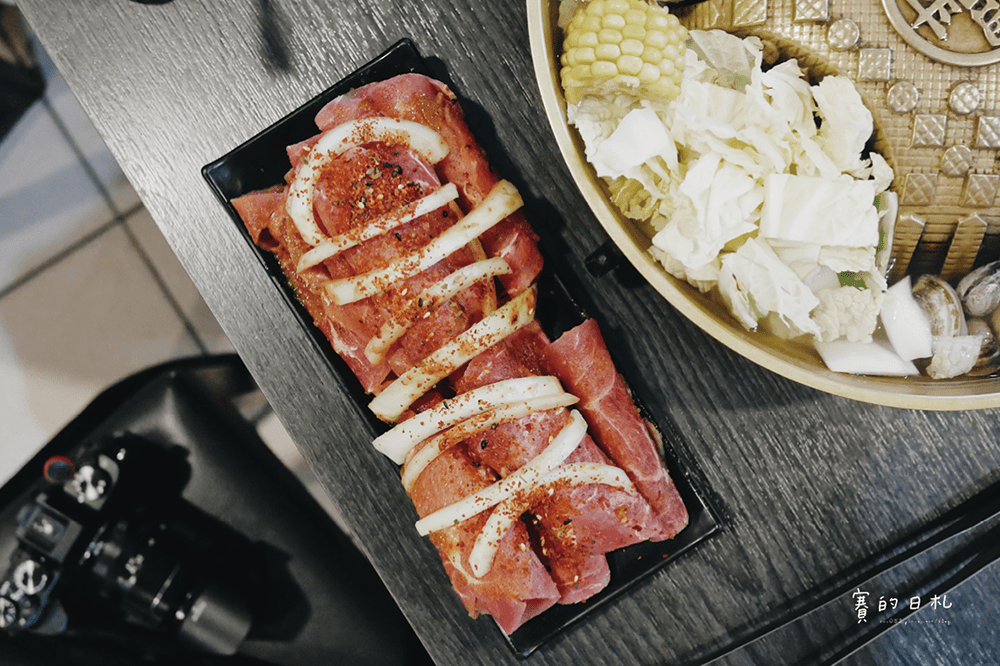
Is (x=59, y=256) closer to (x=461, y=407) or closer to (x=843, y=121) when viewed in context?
(x=461, y=407)

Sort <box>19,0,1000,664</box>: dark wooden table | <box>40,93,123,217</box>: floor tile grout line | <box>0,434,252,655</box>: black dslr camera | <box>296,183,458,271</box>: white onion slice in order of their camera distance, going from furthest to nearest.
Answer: <box>40,93,123,217</box>: floor tile grout line, <box>0,434,252,655</box>: black dslr camera, <box>19,0,1000,664</box>: dark wooden table, <box>296,183,458,271</box>: white onion slice

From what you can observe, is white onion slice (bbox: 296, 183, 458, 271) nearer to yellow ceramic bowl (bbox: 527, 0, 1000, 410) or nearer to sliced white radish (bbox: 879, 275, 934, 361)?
yellow ceramic bowl (bbox: 527, 0, 1000, 410)

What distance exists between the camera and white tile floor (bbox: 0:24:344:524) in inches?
74.4

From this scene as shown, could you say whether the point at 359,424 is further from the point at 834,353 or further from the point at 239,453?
the point at 834,353

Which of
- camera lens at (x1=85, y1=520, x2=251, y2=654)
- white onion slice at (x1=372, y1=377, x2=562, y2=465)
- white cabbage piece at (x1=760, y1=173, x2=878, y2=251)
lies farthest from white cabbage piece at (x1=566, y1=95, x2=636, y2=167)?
camera lens at (x1=85, y1=520, x2=251, y2=654)

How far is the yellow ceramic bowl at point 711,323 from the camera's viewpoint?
0.83 m

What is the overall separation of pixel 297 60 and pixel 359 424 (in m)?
0.74

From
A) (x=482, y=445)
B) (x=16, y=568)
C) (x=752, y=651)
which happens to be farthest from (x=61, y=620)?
(x=752, y=651)

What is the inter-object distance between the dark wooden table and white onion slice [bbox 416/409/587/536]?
214mm

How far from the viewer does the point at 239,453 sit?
1.54 metres

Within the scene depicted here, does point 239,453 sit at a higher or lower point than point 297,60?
lower

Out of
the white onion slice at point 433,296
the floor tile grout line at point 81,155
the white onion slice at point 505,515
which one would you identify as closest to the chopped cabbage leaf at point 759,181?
the white onion slice at point 433,296

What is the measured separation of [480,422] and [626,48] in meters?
0.62

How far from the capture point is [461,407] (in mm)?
1021
